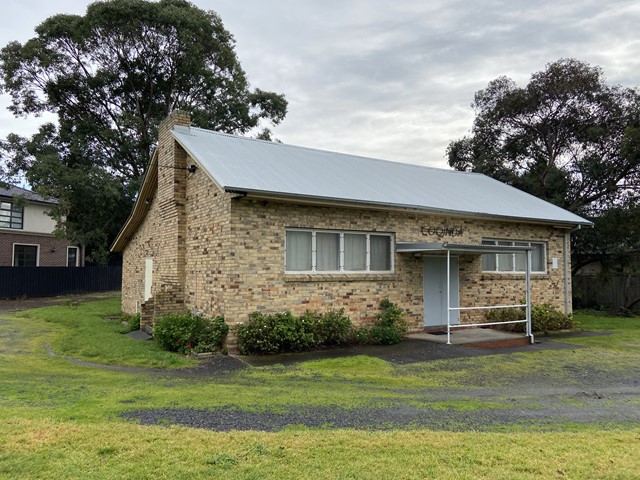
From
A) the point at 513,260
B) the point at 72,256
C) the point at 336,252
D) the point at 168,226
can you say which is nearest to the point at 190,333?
the point at 336,252

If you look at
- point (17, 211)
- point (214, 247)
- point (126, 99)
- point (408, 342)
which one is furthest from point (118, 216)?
point (408, 342)

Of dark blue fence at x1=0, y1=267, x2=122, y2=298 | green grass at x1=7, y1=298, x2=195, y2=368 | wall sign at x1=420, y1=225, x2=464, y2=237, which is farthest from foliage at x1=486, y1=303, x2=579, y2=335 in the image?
dark blue fence at x1=0, y1=267, x2=122, y2=298

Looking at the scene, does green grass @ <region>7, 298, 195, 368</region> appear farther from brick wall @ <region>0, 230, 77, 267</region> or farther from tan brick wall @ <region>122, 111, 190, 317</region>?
brick wall @ <region>0, 230, 77, 267</region>

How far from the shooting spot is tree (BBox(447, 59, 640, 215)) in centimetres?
2294

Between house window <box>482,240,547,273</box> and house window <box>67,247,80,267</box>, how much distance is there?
104 ft

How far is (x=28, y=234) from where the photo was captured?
3222 cm

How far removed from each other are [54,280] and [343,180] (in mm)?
23692

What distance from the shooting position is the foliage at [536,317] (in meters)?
13.9

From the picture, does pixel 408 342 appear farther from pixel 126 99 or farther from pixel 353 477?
pixel 126 99

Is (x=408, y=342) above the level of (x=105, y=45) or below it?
below

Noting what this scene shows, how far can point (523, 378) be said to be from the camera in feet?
26.7

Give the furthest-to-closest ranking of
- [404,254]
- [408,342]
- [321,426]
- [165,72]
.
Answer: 1. [165,72]
2. [404,254]
3. [408,342]
4. [321,426]

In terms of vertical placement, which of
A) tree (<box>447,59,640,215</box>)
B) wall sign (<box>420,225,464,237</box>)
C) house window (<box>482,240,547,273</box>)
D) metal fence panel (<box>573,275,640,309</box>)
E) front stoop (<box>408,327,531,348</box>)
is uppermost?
tree (<box>447,59,640,215</box>)

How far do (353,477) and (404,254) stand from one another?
9045mm
